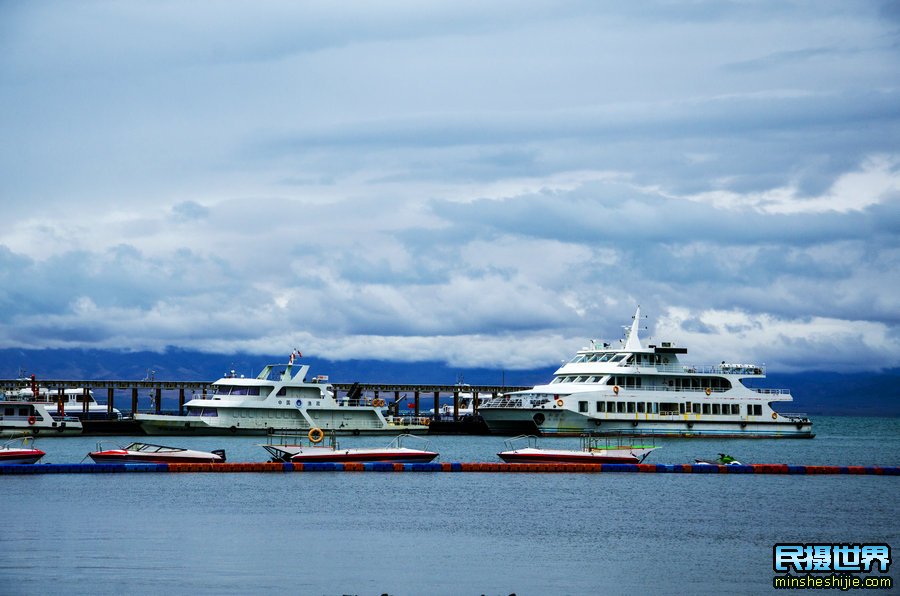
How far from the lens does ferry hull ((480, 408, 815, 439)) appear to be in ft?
272

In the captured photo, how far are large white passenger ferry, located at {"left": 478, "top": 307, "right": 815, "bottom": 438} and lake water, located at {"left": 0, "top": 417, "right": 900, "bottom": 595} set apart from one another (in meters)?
27.4

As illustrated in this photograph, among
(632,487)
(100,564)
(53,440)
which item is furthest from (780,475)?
Answer: (53,440)

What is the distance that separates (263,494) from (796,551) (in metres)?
21.6

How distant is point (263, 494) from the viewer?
→ 151 ft

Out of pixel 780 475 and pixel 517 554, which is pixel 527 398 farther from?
pixel 517 554

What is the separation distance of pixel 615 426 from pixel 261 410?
2512 centimetres

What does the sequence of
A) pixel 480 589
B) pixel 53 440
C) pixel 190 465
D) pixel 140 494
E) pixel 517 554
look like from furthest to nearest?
pixel 53 440, pixel 190 465, pixel 140 494, pixel 517 554, pixel 480 589

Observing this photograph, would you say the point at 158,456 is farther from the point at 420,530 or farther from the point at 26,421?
the point at 26,421

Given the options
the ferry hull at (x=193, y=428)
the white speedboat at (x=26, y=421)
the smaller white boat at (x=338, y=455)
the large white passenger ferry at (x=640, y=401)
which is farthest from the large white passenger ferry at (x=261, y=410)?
the smaller white boat at (x=338, y=455)

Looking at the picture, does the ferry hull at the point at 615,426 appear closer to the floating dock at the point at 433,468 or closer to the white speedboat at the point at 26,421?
the floating dock at the point at 433,468

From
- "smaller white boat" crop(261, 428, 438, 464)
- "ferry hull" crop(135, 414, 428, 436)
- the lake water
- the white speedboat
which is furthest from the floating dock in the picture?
"ferry hull" crop(135, 414, 428, 436)

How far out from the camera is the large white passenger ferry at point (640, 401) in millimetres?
83250

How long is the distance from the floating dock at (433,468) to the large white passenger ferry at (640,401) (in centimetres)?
2579

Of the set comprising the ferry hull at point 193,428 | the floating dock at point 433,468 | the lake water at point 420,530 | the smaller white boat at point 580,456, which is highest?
the ferry hull at point 193,428
